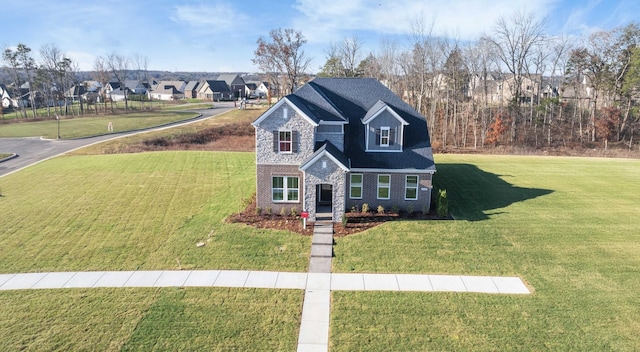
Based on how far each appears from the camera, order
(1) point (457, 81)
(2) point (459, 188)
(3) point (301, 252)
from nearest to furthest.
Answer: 1. (3) point (301, 252)
2. (2) point (459, 188)
3. (1) point (457, 81)

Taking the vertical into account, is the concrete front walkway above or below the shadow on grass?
below

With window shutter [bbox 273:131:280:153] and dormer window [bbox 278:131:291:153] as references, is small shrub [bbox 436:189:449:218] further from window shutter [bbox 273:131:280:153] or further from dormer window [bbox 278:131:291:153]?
window shutter [bbox 273:131:280:153]

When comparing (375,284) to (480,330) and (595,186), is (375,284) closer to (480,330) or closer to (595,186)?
(480,330)

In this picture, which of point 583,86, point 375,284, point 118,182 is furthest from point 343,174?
point 583,86

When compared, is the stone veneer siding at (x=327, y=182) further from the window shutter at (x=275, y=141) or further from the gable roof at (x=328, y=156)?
the window shutter at (x=275, y=141)

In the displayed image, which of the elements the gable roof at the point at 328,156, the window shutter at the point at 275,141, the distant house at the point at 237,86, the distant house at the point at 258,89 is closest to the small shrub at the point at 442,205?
the gable roof at the point at 328,156

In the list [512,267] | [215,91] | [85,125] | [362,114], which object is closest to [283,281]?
[512,267]

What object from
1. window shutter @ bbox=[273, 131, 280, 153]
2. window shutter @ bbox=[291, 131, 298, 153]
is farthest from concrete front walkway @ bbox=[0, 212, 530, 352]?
window shutter @ bbox=[273, 131, 280, 153]
